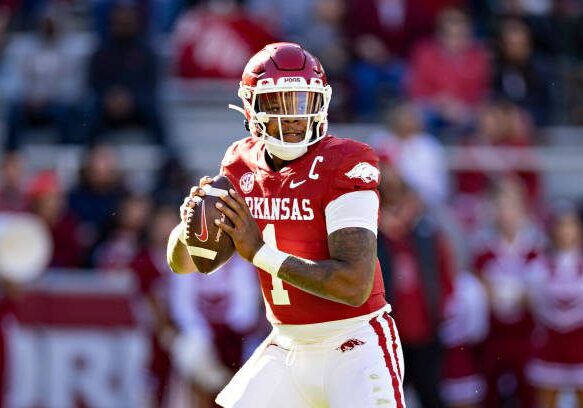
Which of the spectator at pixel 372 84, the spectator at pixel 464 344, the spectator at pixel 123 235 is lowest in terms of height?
the spectator at pixel 464 344

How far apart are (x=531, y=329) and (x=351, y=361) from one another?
4741mm

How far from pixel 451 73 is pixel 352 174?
5.95m

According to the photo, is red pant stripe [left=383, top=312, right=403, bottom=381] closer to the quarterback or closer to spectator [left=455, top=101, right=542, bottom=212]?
the quarterback

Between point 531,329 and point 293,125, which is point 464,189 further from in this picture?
point 293,125

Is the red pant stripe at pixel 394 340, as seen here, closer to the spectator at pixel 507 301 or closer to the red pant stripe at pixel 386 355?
the red pant stripe at pixel 386 355

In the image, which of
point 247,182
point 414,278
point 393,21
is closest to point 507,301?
point 414,278

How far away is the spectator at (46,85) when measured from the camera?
34.1 feet

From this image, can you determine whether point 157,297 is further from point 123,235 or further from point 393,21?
point 393,21

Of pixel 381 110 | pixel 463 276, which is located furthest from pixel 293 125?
pixel 381 110


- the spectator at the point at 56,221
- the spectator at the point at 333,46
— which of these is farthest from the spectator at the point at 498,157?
the spectator at the point at 56,221

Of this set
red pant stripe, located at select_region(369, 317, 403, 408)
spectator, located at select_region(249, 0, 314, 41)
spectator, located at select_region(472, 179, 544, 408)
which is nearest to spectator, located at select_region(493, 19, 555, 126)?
spectator, located at select_region(249, 0, 314, 41)

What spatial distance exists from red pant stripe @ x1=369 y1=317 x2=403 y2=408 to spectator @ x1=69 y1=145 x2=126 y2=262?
4.92m

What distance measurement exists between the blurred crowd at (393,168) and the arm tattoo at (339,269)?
12.7ft

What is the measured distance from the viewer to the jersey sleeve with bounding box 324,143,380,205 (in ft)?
15.8
